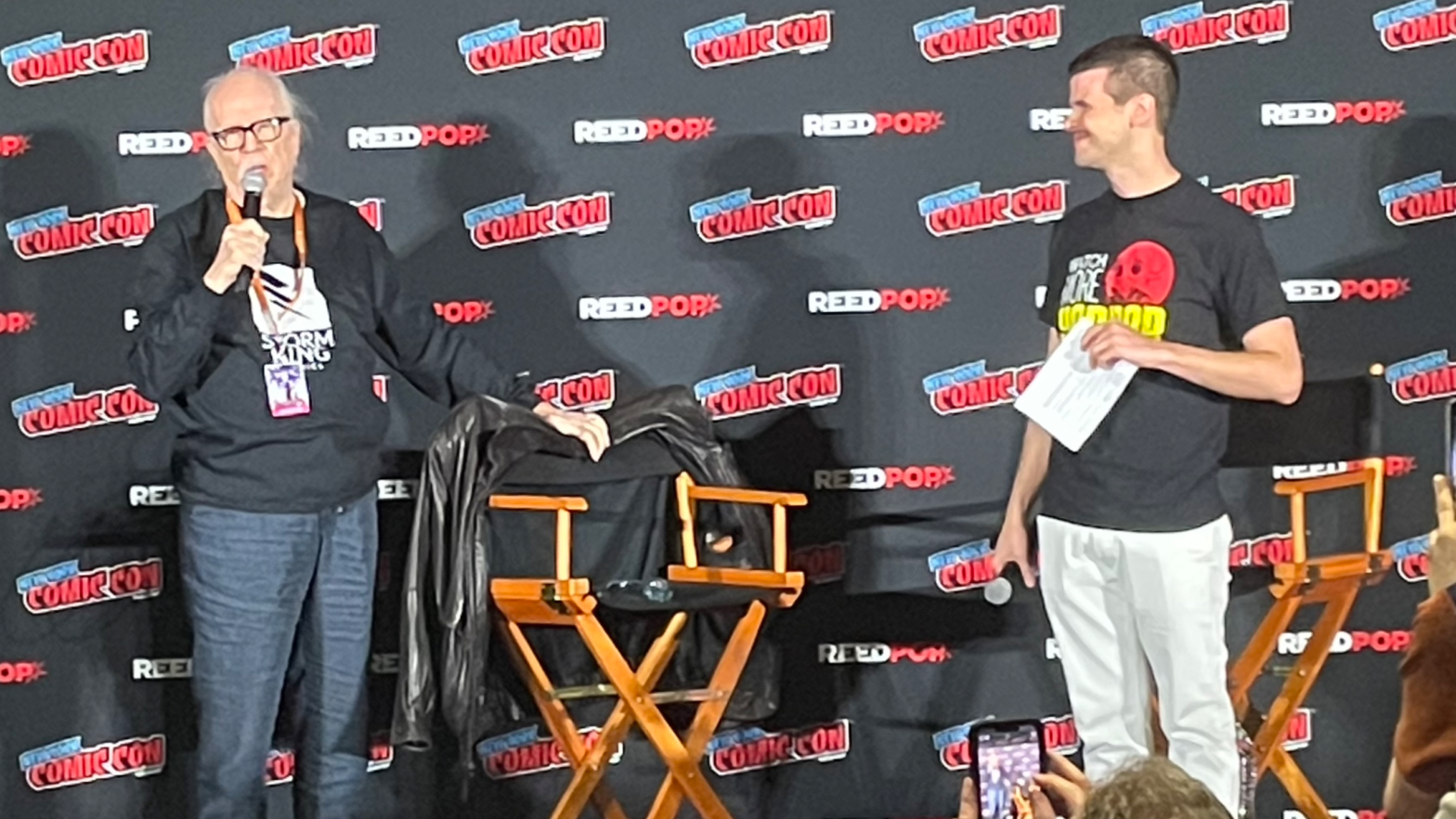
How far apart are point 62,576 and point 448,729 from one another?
0.93m

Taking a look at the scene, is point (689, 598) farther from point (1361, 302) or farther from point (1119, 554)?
point (1361, 302)

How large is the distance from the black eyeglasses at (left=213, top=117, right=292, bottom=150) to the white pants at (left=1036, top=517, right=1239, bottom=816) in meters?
1.63

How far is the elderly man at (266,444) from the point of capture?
352 centimetres

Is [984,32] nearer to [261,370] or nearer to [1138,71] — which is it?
[1138,71]

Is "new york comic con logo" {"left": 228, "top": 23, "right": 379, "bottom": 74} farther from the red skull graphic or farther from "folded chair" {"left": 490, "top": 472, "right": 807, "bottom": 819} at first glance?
the red skull graphic

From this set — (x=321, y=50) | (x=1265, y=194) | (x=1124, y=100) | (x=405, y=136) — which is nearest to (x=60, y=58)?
(x=321, y=50)

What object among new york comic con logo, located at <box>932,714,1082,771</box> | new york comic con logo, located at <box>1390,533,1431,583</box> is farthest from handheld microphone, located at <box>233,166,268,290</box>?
new york comic con logo, located at <box>1390,533,1431,583</box>

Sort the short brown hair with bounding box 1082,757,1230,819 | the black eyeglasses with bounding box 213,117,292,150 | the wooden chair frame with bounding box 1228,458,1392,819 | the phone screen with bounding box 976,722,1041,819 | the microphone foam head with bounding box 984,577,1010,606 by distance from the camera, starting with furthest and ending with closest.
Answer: the microphone foam head with bounding box 984,577,1010,606
the wooden chair frame with bounding box 1228,458,1392,819
the black eyeglasses with bounding box 213,117,292,150
the phone screen with bounding box 976,722,1041,819
the short brown hair with bounding box 1082,757,1230,819

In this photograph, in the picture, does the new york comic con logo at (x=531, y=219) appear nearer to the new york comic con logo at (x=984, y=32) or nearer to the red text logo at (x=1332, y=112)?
the new york comic con logo at (x=984, y=32)

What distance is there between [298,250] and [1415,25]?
102 inches

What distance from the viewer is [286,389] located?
140 inches

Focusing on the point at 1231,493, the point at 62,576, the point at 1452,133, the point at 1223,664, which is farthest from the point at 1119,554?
the point at 62,576

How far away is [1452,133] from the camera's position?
4367mm

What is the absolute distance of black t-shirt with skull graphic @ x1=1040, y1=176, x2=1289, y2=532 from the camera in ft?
11.3
